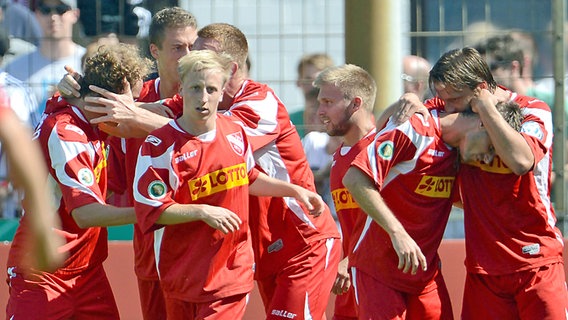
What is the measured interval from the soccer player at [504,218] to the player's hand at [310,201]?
2.02 ft

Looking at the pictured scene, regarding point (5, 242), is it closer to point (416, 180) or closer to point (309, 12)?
point (309, 12)

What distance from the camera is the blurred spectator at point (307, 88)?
341 inches

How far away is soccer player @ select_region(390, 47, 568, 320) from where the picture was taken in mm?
6645

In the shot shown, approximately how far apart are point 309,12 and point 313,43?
0.21m

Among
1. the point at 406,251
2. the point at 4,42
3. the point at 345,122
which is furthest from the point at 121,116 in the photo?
the point at 4,42

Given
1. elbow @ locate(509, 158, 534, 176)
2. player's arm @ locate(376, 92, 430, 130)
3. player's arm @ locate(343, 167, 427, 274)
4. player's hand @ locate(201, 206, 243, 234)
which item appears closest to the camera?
player's hand @ locate(201, 206, 243, 234)

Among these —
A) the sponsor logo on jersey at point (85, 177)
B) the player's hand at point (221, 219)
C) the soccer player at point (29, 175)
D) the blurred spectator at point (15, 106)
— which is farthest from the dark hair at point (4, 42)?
the soccer player at point (29, 175)

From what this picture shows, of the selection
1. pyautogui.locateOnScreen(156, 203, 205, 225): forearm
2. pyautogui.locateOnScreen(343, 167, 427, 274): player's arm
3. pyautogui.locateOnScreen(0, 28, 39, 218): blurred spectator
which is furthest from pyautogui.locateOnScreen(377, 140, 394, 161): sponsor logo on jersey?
pyautogui.locateOnScreen(0, 28, 39, 218): blurred spectator

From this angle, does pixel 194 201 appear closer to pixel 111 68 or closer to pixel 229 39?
pixel 111 68

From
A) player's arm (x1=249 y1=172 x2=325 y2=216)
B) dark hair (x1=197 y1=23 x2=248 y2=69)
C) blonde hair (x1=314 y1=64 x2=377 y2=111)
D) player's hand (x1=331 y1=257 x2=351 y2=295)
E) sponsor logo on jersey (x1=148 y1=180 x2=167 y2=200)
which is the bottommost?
player's hand (x1=331 y1=257 x2=351 y2=295)

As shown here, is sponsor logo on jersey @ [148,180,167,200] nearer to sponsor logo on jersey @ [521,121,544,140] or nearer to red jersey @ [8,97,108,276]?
red jersey @ [8,97,108,276]

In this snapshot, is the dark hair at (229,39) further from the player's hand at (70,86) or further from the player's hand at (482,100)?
the player's hand at (482,100)

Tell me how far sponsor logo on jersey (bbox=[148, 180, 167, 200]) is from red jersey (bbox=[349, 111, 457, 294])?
0.99 metres

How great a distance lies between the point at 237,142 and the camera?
6555 mm
